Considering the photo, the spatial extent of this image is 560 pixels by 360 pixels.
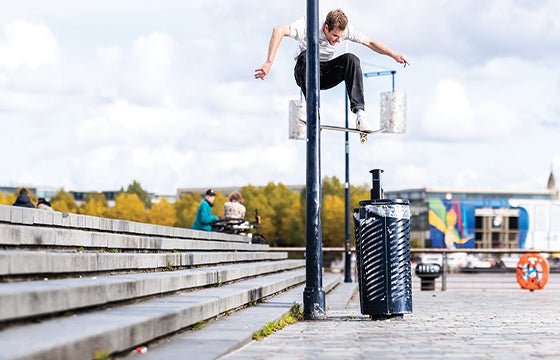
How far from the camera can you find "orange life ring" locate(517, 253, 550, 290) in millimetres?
23578

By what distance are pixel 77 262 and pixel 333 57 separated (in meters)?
5.16

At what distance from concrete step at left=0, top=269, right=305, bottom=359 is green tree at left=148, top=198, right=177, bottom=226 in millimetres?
107902

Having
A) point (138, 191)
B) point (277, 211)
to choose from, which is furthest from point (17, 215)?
point (138, 191)

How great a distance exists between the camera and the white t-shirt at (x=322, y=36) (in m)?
10.1

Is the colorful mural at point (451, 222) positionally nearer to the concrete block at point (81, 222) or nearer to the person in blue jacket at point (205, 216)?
the person in blue jacket at point (205, 216)

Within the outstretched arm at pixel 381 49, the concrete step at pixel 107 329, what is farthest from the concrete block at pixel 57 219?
the outstretched arm at pixel 381 49

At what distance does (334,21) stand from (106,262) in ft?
14.0

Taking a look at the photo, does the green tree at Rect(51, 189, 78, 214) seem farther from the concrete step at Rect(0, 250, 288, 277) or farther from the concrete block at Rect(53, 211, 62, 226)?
the concrete block at Rect(53, 211, 62, 226)

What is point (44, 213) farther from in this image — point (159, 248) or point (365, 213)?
point (365, 213)

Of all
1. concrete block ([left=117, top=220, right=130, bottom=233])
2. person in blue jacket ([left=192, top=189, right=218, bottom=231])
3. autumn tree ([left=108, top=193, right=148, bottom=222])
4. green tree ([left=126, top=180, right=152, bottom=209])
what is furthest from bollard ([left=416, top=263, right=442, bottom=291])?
green tree ([left=126, top=180, right=152, bottom=209])

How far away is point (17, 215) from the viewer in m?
6.64

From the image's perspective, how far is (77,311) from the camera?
5371 mm

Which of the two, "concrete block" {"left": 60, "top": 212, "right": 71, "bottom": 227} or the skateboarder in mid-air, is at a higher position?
the skateboarder in mid-air

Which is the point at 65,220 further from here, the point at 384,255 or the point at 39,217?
the point at 384,255
